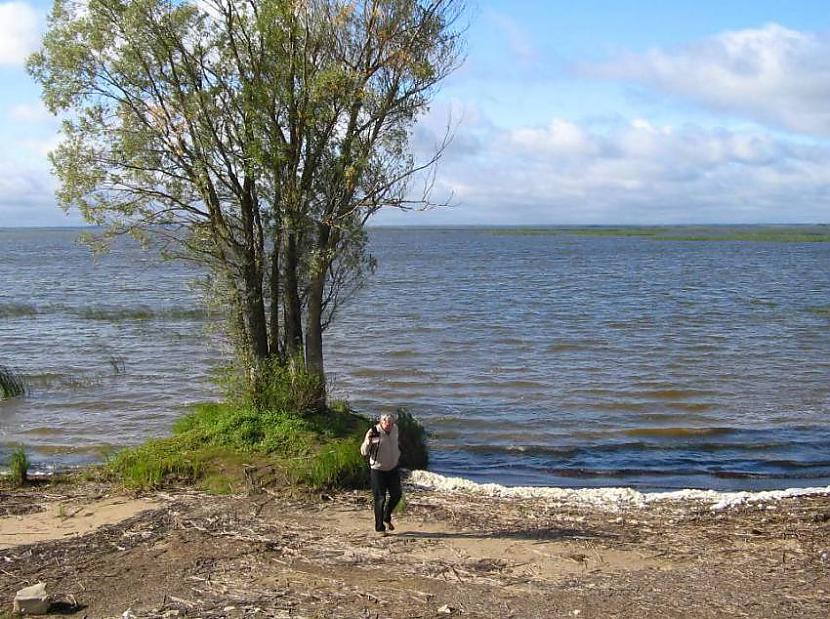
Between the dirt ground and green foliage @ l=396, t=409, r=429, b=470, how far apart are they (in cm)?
229

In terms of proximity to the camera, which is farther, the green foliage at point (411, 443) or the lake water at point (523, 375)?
the lake water at point (523, 375)

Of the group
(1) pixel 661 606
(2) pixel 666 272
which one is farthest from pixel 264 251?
(2) pixel 666 272

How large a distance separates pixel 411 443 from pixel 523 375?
10.1 metres

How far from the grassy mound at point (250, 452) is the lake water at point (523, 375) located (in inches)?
105

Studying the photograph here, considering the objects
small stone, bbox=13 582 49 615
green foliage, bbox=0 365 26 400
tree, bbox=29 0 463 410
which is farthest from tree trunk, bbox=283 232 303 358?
green foliage, bbox=0 365 26 400

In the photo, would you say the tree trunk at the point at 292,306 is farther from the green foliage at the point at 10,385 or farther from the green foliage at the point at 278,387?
the green foliage at the point at 10,385

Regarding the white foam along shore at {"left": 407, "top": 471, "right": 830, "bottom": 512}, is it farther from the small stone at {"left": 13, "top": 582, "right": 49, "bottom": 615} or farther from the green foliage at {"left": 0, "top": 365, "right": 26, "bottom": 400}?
the green foliage at {"left": 0, "top": 365, "right": 26, "bottom": 400}

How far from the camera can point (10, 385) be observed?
23.2 meters

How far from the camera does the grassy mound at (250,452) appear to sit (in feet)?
43.2

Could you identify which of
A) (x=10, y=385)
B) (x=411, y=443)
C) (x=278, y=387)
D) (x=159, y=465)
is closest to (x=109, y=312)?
(x=10, y=385)

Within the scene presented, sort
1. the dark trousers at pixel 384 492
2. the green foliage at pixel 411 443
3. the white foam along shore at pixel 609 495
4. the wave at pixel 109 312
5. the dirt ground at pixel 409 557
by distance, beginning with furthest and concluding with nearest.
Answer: the wave at pixel 109 312, the green foliage at pixel 411 443, the white foam along shore at pixel 609 495, the dark trousers at pixel 384 492, the dirt ground at pixel 409 557

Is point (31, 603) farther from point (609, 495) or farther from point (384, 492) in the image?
point (609, 495)

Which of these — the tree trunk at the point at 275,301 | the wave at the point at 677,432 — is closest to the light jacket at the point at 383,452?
the tree trunk at the point at 275,301

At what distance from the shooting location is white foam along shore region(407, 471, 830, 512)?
1279 centimetres
